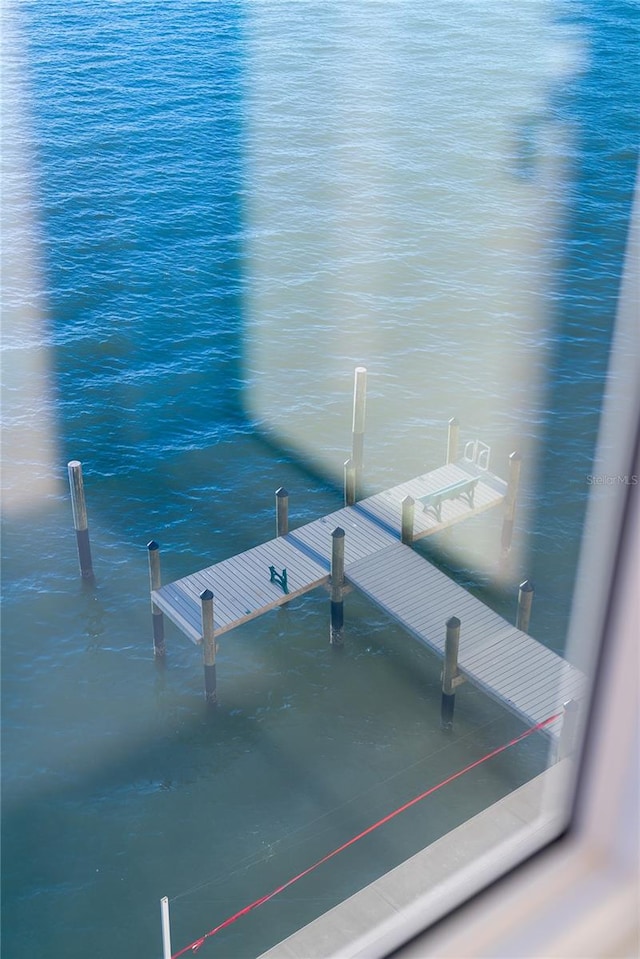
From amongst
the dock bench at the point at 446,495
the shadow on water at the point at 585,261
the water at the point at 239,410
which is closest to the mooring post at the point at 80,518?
the water at the point at 239,410

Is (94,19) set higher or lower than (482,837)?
higher

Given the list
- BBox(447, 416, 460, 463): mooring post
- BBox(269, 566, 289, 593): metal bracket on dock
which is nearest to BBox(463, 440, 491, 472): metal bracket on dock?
BBox(447, 416, 460, 463): mooring post

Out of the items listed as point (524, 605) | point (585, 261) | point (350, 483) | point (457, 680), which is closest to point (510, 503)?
point (524, 605)

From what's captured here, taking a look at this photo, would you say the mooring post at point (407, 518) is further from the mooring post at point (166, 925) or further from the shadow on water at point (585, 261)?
the mooring post at point (166, 925)

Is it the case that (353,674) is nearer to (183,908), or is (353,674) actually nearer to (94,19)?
(183,908)

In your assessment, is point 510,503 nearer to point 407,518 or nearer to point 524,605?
point 407,518

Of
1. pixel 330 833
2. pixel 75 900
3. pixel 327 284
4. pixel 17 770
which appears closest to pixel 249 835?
pixel 330 833
